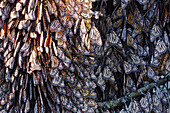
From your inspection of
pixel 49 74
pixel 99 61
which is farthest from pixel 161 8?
pixel 49 74

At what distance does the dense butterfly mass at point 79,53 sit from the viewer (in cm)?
72

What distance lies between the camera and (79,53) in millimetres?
833

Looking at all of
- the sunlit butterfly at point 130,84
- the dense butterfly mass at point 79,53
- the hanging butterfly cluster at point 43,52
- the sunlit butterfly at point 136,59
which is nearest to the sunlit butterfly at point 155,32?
the dense butterfly mass at point 79,53

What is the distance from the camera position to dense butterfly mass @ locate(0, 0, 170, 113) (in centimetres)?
72

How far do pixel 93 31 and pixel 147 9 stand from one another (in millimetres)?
326

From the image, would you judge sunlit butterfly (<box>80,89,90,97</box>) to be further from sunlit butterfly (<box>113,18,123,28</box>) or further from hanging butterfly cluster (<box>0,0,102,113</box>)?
sunlit butterfly (<box>113,18,123,28</box>)

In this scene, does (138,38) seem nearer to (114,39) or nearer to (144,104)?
(114,39)

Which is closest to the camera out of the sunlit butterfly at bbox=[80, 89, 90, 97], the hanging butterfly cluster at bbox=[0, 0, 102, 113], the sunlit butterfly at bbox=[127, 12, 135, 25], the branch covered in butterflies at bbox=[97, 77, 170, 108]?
the hanging butterfly cluster at bbox=[0, 0, 102, 113]

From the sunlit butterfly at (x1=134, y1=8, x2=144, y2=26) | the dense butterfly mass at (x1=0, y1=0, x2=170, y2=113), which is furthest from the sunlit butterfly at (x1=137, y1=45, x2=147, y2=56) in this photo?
the sunlit butterfly at (x1=134, y1=8, x2=144, y2=26)

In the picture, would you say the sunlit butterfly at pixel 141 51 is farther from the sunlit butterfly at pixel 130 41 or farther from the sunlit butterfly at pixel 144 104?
the sunlit butterfly at pixel 144 104

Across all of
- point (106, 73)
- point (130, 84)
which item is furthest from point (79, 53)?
point (130, 84)

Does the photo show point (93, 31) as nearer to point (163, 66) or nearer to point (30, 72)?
point (30, 72)

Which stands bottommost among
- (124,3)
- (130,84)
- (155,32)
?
(130,84)

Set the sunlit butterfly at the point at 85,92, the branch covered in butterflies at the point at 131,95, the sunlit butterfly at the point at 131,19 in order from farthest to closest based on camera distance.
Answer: the branch covered in butterflies at the point at 131,95 < the sunlit butterfly at the point at 131,19 < the sunlit butterfly at the point at 85,92
